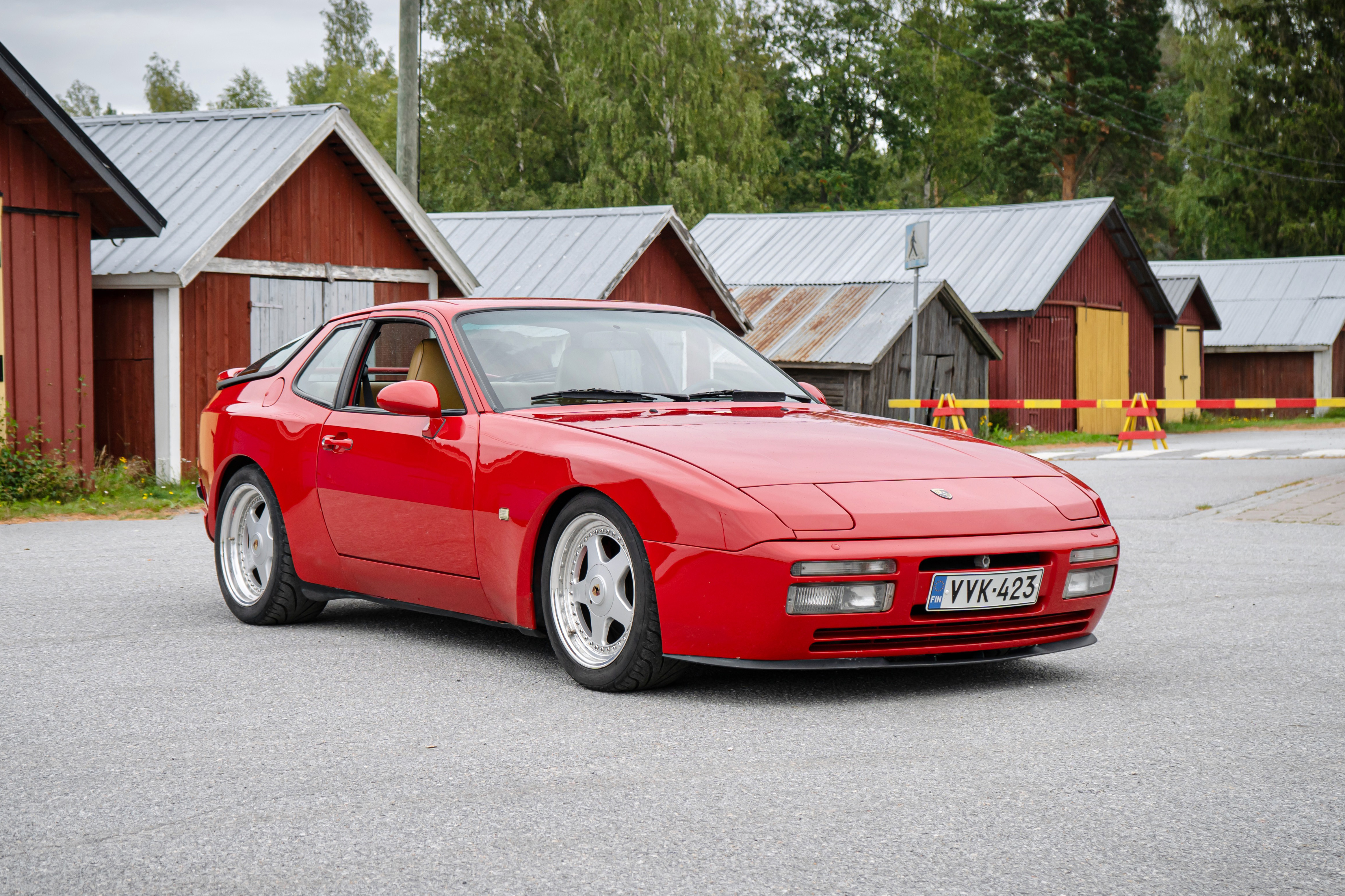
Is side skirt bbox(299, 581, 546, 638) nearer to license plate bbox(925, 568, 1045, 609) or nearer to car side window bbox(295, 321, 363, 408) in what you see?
car side window bbox(295, 321, 363, 408)

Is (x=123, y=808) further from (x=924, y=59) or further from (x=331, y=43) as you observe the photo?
(x=331, y=43)

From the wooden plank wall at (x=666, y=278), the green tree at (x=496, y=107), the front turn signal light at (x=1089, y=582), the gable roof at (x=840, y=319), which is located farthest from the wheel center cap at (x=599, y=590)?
the green tree at (x=496, y=107)

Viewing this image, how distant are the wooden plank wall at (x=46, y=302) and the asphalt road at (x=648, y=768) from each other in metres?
7.81

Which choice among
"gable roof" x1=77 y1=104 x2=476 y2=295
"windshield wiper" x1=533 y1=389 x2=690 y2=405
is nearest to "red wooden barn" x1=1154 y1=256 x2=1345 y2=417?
"gable roof" x1=77 y1=104 x2=476 y2=295

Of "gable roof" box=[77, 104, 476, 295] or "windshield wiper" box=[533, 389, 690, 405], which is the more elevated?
"gable roof" box=[77, 104, 476, 295]

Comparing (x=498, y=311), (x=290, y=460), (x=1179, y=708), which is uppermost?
(x=498, y=311)

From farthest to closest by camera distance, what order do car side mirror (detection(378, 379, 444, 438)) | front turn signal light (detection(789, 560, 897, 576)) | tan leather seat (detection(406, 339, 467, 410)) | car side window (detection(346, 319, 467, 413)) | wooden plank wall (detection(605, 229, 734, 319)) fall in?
wooden plank wall (detection(605, 229, 734, 319))
car side window (detection(346, 319, 467, 413))
tan leather seat (detection(406, 339, 467, 410))
car side mirror (detection(378, 379, 444, 438))
front turn signal light (detection(789, 560, 897, 576))

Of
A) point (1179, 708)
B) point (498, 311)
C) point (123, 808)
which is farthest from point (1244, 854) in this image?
point (498, 311)

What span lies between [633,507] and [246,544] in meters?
2.89

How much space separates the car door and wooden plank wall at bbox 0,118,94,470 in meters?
8.57

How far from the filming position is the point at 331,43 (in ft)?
238

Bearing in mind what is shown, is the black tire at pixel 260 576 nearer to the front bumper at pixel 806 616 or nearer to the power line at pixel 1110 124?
the front bumper at pixel 806 616

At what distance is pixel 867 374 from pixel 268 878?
2421 centimetres

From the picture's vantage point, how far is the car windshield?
242 inches
